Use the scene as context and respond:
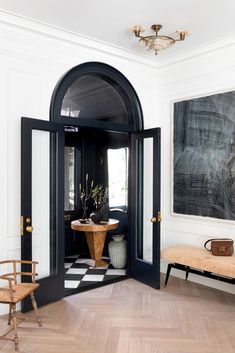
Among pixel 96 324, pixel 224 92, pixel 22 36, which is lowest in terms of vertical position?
pixel 96 324

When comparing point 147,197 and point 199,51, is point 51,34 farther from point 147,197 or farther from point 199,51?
point 147,197

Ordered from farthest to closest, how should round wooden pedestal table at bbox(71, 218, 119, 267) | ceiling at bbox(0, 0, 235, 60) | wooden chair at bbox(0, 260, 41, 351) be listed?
round wooden pedestal table at bbox(71, 218, 119, 267)
ceiling at bbox(0, 0, 235, 60)
wooden chair at bbox(0, 260, 41, 351)

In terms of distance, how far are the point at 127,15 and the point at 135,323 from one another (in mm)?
3266

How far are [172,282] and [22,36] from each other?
375 cm

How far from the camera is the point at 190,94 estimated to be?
454cm

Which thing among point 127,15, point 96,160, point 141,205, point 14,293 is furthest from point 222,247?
point 96,160

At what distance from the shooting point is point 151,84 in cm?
497

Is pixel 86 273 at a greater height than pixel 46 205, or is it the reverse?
pixel 46 205

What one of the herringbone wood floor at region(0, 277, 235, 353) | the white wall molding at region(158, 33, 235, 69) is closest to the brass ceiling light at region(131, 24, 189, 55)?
the white wall molding at region(158, 33, 235, 69)

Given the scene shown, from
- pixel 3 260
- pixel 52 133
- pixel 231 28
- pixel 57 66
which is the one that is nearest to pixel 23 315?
pixel 3 260

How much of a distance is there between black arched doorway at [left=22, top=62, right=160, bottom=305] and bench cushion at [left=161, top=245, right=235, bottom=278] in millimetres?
233

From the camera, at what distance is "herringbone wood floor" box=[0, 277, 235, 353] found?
2846 millimetres

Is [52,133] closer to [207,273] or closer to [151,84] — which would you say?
[151,84]

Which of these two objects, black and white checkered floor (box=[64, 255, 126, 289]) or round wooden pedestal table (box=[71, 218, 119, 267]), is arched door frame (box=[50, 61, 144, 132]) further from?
black and white checkered floor (box=[64, 255, 126, 289])
